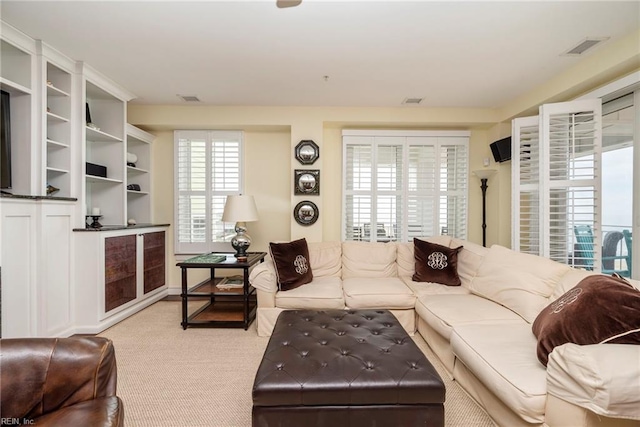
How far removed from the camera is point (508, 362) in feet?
4.84

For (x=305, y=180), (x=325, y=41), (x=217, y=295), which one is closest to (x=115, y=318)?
(x=217, y=295)

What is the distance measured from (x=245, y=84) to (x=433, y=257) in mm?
2755

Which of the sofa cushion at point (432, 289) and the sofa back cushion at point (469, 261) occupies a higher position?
the sofa back cushion at point (469, 261)

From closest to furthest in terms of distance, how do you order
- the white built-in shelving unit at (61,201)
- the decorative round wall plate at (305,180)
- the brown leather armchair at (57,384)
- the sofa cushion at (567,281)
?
the brown leather armchair at (57,384)
the sofa cushion at (567,281)
the white built-in shelving unit at (61,201)
the decorative round wall plate at (305,180)

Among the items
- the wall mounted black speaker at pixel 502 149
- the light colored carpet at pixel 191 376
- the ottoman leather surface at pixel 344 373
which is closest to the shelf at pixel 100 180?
the light colored carpet at pixel 191 376

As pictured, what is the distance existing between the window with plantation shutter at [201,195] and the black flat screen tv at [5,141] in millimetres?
1820

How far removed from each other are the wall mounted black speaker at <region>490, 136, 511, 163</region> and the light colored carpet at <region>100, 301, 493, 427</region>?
2.65 metres

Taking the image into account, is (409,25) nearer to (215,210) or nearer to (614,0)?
(614,0)

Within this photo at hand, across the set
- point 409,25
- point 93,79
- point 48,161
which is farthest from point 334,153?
point 48,161

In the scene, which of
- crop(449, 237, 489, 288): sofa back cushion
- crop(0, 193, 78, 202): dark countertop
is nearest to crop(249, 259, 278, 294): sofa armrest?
crop(0, 193, 78, 202): dark countertop

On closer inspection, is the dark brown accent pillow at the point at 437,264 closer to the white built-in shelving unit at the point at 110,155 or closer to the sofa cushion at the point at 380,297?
the sofa cushion at the point at 380,297

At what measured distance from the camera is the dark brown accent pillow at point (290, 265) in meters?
2.84

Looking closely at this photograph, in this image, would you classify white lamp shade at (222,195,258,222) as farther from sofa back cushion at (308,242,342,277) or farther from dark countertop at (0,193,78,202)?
dark countertop at (0,193,78,202)

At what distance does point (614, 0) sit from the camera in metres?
1.89
